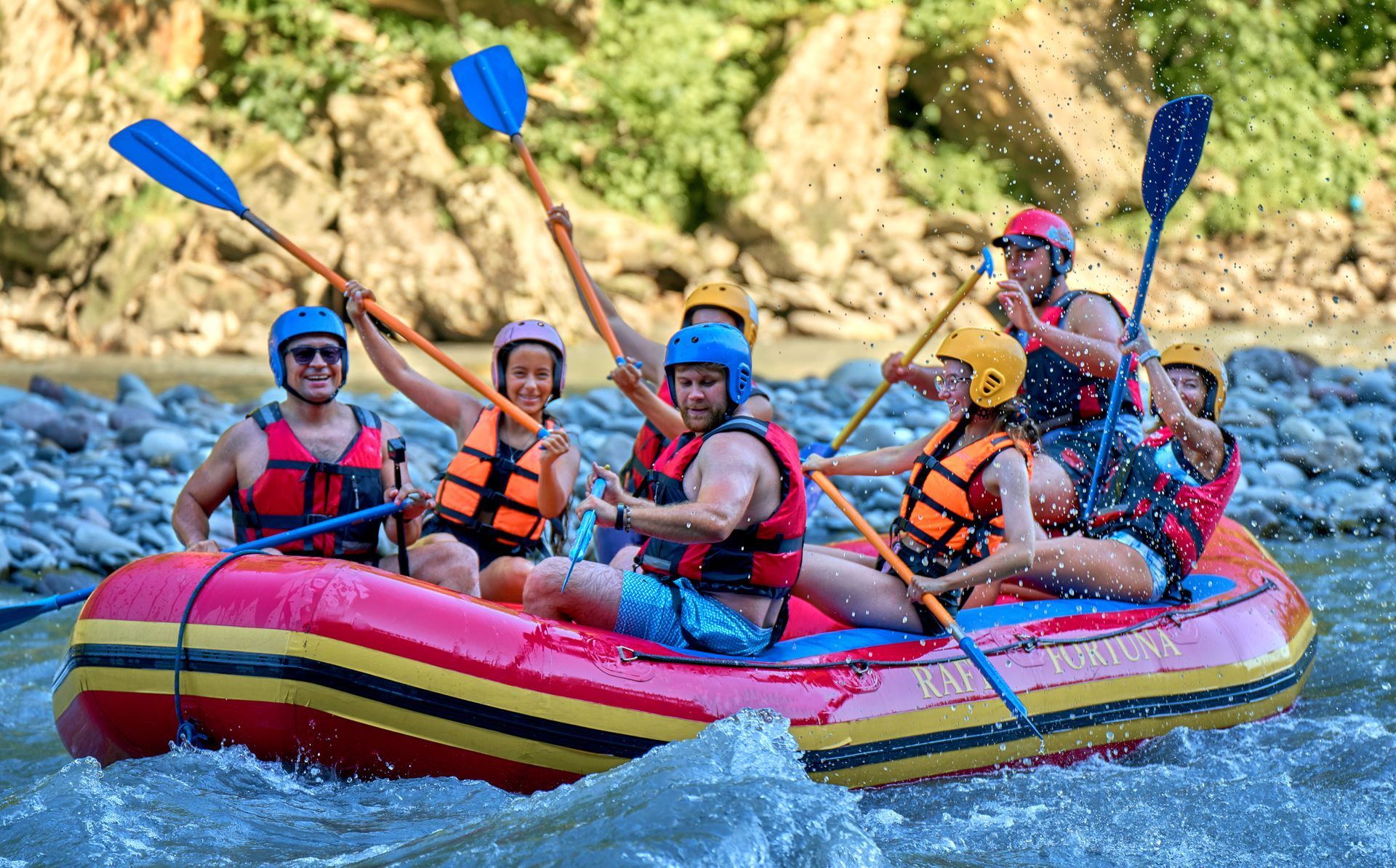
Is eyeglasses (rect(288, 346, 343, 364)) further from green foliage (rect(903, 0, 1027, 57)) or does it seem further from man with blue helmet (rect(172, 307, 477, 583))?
green foliage (rect(903, 0, 1027, 57))

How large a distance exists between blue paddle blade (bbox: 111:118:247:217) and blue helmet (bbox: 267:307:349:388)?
90cm

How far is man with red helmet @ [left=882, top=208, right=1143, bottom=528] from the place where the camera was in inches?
217

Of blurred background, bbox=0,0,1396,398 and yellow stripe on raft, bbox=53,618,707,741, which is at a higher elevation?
blurred background, bbox=0,0,1396,398

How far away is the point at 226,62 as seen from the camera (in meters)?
14.2

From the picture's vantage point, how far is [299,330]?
182 inches

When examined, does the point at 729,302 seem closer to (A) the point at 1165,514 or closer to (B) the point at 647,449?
(B) the point at 647,449

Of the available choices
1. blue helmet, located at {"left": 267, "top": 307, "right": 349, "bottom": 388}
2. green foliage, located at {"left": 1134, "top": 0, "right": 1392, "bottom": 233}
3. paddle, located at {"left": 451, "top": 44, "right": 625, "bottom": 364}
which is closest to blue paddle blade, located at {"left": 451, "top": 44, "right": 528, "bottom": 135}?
paddle, located at {"left": 451, "top": 44, "right": 625, "bottom": 364}

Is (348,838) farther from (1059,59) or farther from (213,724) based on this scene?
(1059,59)

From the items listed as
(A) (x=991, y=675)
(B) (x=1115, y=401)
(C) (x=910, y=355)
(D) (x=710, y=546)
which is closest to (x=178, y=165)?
(D) (x=710, y=546)

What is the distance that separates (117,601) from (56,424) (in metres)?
5.78

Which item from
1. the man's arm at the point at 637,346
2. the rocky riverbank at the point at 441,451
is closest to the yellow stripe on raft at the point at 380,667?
the man's arm at the point at 637,346

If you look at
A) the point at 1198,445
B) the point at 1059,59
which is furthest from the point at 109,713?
the point at 1059,59

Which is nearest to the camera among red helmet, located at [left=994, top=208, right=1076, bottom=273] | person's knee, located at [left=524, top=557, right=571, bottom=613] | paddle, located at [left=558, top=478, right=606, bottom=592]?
paddle, located at [left=558, top=478, right=606, bottom=592]

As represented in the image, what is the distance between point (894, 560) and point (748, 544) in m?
0.69
